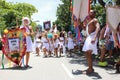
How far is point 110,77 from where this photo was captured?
1273 centimetres

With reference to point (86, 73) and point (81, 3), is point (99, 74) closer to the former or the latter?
point (86, 73)

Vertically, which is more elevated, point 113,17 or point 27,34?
point 113,17

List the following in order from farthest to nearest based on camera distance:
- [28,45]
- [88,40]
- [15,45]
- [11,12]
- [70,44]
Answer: [11,12] → [70,44] → [15,45] → [28,45] → [88,40]

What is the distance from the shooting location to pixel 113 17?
536 inches

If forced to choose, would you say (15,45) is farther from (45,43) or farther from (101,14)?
(101,14)

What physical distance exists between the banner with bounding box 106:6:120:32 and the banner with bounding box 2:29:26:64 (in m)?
3.89

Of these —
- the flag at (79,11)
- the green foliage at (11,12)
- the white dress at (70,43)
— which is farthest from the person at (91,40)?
the green foliage at (11,12)

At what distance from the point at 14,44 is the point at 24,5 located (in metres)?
110

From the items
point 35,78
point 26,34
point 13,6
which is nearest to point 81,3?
point 26,34

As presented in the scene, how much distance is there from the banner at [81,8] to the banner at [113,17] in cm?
221

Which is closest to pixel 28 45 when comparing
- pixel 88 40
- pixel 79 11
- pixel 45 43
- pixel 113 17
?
pixel 79 11

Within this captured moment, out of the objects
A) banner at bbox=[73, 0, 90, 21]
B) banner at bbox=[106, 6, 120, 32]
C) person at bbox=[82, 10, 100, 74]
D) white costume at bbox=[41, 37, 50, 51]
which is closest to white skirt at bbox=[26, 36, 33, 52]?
banner at bbox=[73, 0, 90, 21]

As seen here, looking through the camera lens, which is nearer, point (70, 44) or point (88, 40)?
point (88, 40)

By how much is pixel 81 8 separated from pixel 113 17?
3033mm
